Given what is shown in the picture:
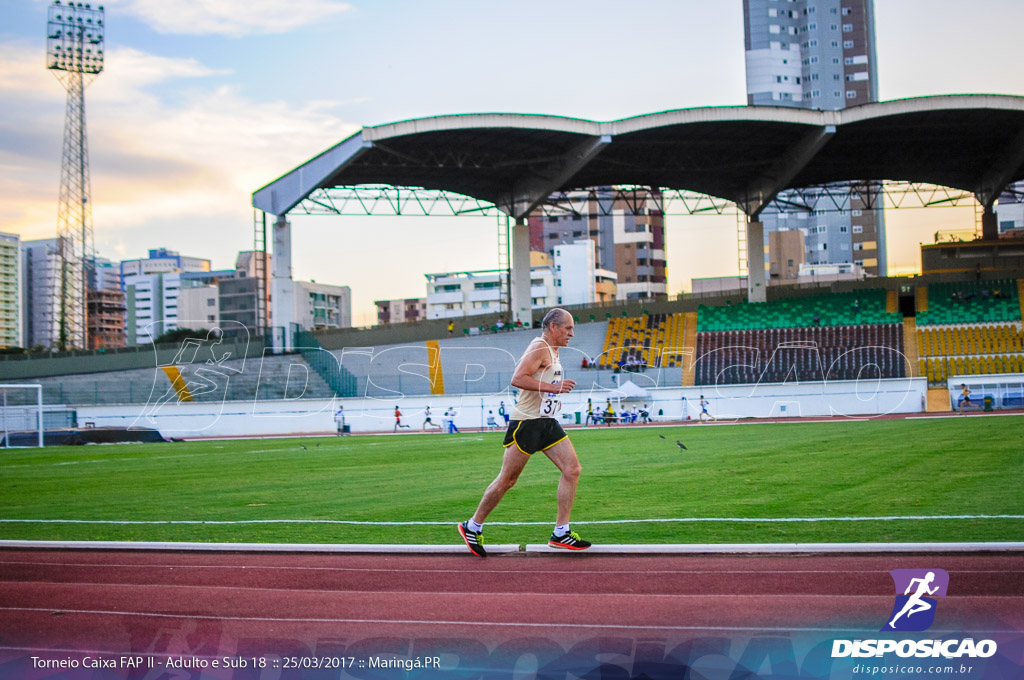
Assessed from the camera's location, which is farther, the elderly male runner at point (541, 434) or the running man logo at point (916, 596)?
the elderly male runner at point (541, 434)

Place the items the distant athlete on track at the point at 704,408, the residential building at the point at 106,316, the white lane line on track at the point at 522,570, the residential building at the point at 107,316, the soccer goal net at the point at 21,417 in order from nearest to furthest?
1. the white lane line on track at the point at 522,570
2. the soccer goal net at the point at 21,417
3. the distant athlete on track at the point at 704,408
4. the residential building at the point at 106,316
5. the residential building at the point at 107,316

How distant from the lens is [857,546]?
301 inches

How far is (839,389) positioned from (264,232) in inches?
1270

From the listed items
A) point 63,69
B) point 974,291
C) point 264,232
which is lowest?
point 974,291

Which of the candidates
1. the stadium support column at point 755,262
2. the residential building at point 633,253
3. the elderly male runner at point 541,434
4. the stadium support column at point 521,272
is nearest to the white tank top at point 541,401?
the elderly male runner at point 541,434

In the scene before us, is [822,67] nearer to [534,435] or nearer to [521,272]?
[521,272]

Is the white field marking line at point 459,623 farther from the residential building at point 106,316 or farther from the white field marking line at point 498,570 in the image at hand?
the residential building at point 106,316

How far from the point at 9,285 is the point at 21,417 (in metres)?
140

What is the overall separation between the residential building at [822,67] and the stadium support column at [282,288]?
72945mm

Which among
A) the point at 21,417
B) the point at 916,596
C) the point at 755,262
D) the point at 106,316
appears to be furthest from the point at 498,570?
the point at 106,316

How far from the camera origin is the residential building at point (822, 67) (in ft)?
357

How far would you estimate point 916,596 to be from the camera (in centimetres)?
583

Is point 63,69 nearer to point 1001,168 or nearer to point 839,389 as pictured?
point 839,389

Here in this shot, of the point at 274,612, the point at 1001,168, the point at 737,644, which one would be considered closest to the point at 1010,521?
the point at 737,644
